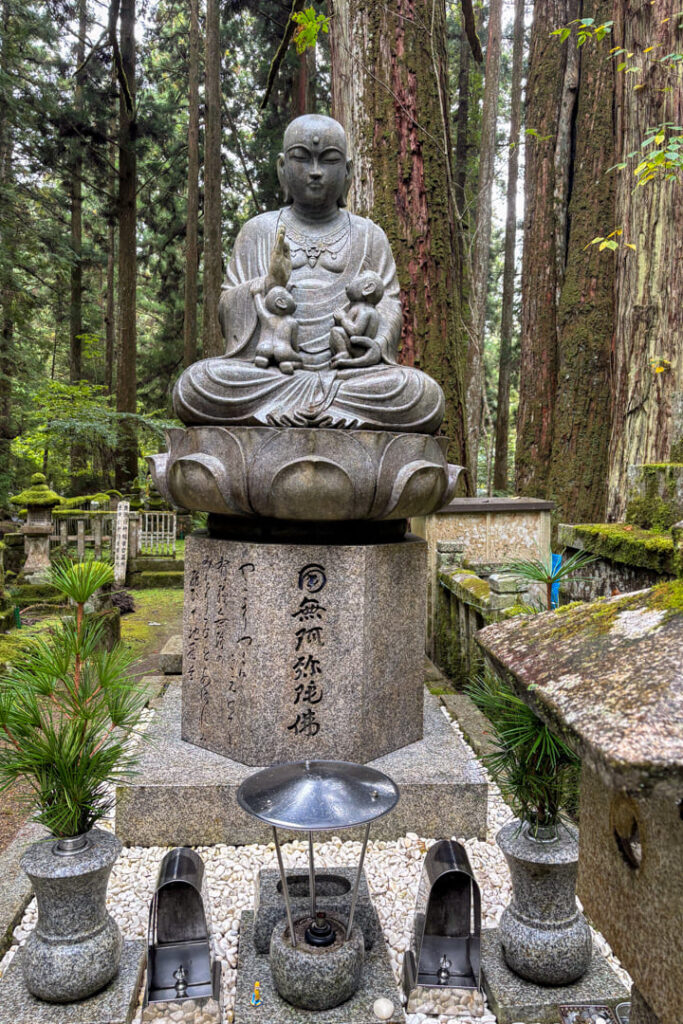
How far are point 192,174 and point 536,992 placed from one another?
43.0ft

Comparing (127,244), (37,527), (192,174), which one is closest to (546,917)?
(37,527)

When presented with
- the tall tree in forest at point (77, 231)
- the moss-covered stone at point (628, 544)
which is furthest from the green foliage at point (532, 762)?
the tall tree in forest at point (77, 231)

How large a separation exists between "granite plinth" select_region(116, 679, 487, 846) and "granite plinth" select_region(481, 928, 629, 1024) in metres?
0.93

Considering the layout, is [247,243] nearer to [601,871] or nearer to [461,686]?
[461,686]

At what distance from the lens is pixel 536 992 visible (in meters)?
2.18

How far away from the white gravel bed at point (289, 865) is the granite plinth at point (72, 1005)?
9.7 inches

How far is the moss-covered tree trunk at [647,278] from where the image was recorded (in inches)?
241

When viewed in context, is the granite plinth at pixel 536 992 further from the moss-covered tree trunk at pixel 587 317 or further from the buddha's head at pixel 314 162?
the moss-covered tree trunk at pixel 587 317

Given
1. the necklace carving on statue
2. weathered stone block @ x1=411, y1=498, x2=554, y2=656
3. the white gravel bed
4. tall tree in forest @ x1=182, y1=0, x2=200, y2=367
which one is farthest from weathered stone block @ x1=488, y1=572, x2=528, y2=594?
tall tree in forest @ x1=182, y1=0, x2=200, y2=367

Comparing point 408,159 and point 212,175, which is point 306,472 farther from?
point 212,175

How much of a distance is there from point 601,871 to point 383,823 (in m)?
1.97

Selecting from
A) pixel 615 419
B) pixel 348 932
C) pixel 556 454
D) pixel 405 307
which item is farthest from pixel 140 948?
pixel 556 454

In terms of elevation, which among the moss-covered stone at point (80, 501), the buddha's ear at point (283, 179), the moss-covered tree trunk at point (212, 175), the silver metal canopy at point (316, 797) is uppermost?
the moss-covered tree trunk at point (212, 175)

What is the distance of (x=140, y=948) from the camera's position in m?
2.34
